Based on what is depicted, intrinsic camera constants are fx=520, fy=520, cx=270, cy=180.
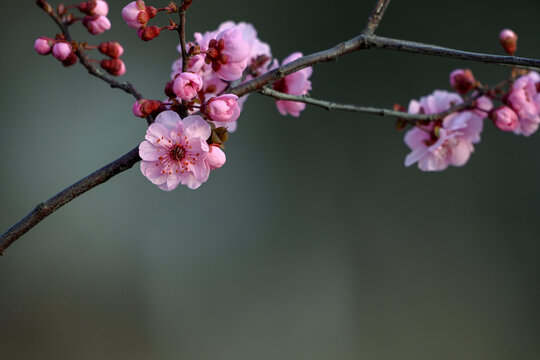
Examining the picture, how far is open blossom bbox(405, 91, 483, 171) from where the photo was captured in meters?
0.72

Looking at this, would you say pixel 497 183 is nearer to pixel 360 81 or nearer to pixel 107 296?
pixel 360 81

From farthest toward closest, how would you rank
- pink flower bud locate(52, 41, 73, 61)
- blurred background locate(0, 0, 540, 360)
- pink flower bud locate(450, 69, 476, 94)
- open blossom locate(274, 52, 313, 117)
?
1. blurred background locate(0, 0, 540, 360)
2. pink flower bud locate(450, 69, 476, 94)
3. open blossom locate(274, 52, 313, 117)
4. pink flower bud locate(52, 41, 73, 61)

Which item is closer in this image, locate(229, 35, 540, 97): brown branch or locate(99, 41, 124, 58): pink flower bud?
locate(229, 35, 540, 97): brown branch

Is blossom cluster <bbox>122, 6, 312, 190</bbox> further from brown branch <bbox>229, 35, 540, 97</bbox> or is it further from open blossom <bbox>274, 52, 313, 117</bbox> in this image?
open blossom <bbox>274, 52, 313, 117</bbox>

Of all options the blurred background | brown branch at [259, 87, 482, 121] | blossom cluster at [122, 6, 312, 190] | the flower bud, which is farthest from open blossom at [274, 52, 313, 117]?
the blurred background

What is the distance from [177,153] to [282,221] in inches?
75.4

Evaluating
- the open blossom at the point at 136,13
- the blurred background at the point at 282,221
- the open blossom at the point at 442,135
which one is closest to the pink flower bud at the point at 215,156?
the open blossom at the point at 136,13

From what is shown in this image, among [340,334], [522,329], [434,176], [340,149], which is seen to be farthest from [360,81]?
[522,329]

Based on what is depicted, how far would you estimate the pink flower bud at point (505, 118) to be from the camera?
27.2 inches

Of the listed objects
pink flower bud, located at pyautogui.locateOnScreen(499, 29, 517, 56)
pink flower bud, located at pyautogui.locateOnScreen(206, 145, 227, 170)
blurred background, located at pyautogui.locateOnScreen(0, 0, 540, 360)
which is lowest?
pink flower bud, located at pyautogui.locateOnScreen(206, 145, 227, 170)

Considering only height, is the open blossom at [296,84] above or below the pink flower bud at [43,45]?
above

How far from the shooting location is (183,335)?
2.16 m

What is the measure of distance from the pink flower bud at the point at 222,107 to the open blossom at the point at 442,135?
354 mm

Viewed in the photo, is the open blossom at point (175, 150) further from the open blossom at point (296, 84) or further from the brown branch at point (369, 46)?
the open blossom at point (296, 84)
